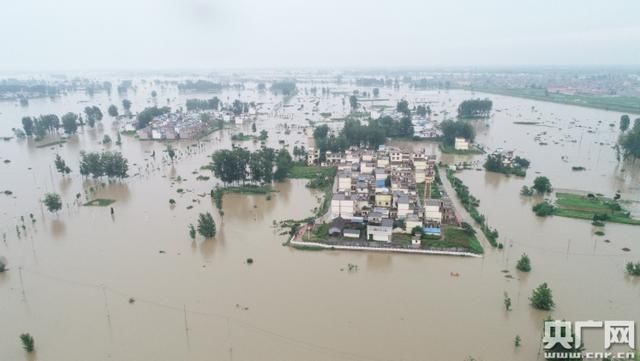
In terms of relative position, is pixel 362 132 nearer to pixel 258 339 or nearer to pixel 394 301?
pixel 394 301

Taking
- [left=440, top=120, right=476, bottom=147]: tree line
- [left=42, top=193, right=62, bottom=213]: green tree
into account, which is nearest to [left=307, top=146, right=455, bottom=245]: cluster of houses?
[left=440, top=120, right=476, bottom=147]: tree line

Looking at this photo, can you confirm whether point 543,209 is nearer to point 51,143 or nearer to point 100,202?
point 100,202

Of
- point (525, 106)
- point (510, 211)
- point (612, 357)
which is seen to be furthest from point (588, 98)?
point (612, 357)

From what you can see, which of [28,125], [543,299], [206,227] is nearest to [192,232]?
[206,227]

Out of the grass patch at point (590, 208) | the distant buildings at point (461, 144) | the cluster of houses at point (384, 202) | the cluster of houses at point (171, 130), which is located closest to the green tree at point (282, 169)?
the cluster of houses at point (384, 202)

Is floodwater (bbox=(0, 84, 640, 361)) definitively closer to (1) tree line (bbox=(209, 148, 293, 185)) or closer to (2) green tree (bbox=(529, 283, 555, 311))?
(2) green tree (bbox=(529, 283, 555, 311))
